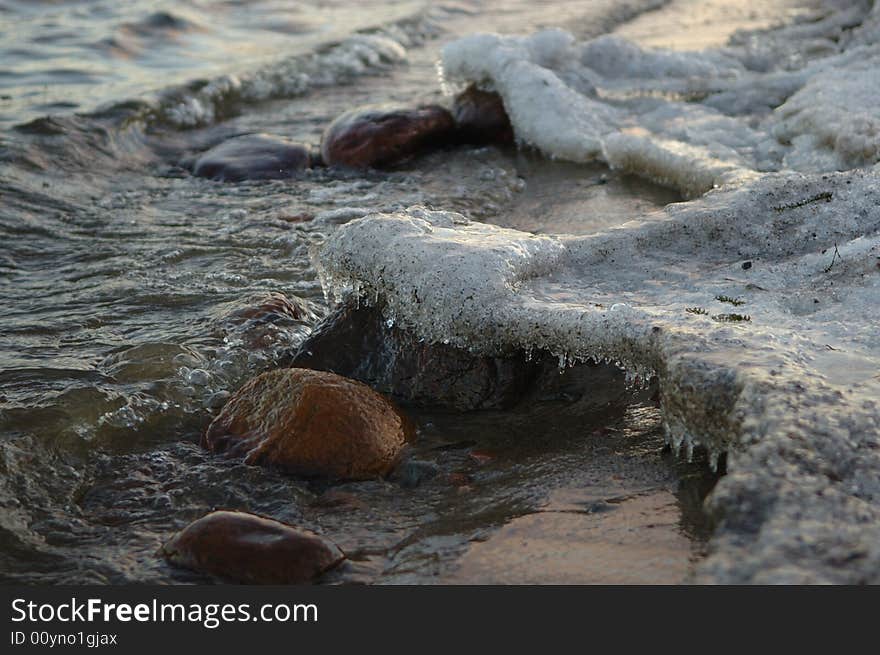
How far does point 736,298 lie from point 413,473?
1320 millimetres

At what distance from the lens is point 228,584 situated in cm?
244

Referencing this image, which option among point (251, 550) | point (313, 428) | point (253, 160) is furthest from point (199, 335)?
point (253, 160)

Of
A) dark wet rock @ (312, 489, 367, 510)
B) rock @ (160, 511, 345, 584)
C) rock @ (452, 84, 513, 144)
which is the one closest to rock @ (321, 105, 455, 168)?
rock @ (452, 84, 513, 144)

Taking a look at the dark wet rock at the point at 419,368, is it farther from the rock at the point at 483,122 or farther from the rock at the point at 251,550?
the rock at the point at 483,122

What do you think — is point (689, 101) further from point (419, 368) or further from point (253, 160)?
point (419, 368)

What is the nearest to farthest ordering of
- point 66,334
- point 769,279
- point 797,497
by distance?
point 797,497
point 769,279
point 66,334

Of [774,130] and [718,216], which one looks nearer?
[718,216]

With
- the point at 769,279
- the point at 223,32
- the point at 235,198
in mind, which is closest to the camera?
the point at 769,279

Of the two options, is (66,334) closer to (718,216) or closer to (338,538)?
(338,538)

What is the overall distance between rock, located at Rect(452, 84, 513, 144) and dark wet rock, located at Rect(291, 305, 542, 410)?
346cm

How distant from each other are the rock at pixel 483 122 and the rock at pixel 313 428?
154 inches

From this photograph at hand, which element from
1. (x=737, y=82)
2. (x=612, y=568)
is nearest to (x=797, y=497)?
(x=612, y=568)

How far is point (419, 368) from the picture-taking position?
136 inches

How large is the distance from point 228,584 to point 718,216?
2.63 m
